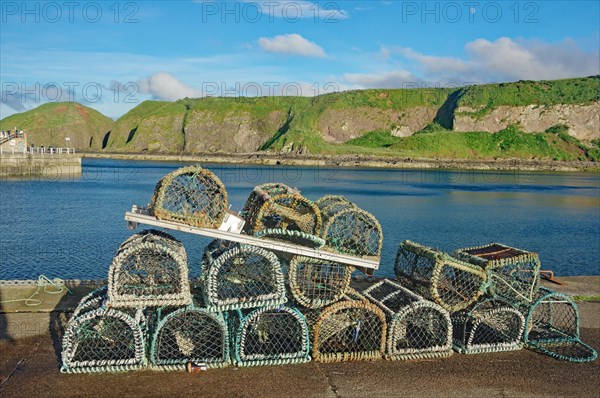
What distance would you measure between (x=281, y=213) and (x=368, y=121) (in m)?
148

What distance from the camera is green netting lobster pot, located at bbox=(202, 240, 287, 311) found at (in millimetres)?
7645

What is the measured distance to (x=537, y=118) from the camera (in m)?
129

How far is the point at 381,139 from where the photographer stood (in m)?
148

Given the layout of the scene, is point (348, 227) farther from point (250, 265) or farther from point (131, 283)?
point (131, 283)

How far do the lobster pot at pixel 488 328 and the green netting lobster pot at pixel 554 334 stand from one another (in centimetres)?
20

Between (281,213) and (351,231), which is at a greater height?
(281,213)

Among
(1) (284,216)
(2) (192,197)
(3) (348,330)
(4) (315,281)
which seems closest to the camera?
(3) (348,330)

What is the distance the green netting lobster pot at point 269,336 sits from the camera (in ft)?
24.8

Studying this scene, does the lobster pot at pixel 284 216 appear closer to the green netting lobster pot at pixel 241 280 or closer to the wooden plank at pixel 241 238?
the wooden plank at pixel 241 238

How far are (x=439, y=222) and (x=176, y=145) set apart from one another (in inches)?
5669

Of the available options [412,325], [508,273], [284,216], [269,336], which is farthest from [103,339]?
[508,273]

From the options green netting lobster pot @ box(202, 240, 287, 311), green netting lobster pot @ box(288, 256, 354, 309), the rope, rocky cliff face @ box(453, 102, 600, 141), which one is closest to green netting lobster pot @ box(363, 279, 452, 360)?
green netting lobster pot @ box(288, 256, 354, 309)

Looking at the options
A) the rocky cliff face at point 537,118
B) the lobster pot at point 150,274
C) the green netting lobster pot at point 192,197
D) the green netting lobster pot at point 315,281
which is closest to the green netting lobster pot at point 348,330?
the green netting lobster pot at point 315,281

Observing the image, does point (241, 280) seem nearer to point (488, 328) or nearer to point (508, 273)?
point (488, 328)
